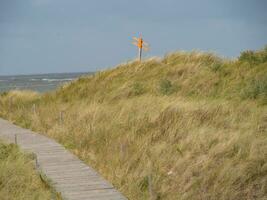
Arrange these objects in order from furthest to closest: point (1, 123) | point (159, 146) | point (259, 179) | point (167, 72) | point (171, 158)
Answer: point (167, 72), point (1, 123), point (159, 146), point (171, 158), point (259, 179)

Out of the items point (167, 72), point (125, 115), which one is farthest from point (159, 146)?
point (167, 72)

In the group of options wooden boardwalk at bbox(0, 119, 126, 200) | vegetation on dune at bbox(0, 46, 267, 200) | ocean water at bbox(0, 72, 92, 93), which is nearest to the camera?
wooden boardwalk at bbox(0, 119, 126, 200)

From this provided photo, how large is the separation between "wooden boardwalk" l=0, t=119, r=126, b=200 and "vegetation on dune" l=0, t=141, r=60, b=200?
0.94 feet

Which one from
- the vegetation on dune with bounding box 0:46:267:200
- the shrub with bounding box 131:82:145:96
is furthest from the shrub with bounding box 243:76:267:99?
the shrub with bounding box 131:82:145:96

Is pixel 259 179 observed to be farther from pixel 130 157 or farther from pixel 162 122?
pixel 162 122

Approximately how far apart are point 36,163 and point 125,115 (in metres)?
4.14

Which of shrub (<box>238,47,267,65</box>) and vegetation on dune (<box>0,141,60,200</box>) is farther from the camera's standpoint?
shrub (<box>238,47,267,65</box>)

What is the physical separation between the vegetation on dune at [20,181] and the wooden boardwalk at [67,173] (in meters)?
0.29

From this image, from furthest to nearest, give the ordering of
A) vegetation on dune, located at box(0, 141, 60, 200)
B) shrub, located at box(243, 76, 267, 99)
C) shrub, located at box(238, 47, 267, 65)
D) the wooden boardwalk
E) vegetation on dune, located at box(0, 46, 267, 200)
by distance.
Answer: shrub, located at box(238, 47, 267, 65) → shrub, located at box(243, 76, 267, 99) → vegetation on dune, located at box(0, 46, 267, 200) → the wooden boardwalk → vegetation on dune, located at box(0, 141, 60, 200)

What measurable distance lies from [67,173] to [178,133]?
2749 millimetres

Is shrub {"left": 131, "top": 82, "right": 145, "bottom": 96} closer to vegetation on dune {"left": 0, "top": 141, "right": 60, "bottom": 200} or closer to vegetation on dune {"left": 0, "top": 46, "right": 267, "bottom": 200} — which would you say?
vegetation on dune {"left": 0, "top": 46, "right": 267, "bottom": 200}

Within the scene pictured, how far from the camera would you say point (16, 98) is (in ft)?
78.5

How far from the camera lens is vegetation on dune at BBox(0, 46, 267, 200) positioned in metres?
8.60

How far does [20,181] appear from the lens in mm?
8422
